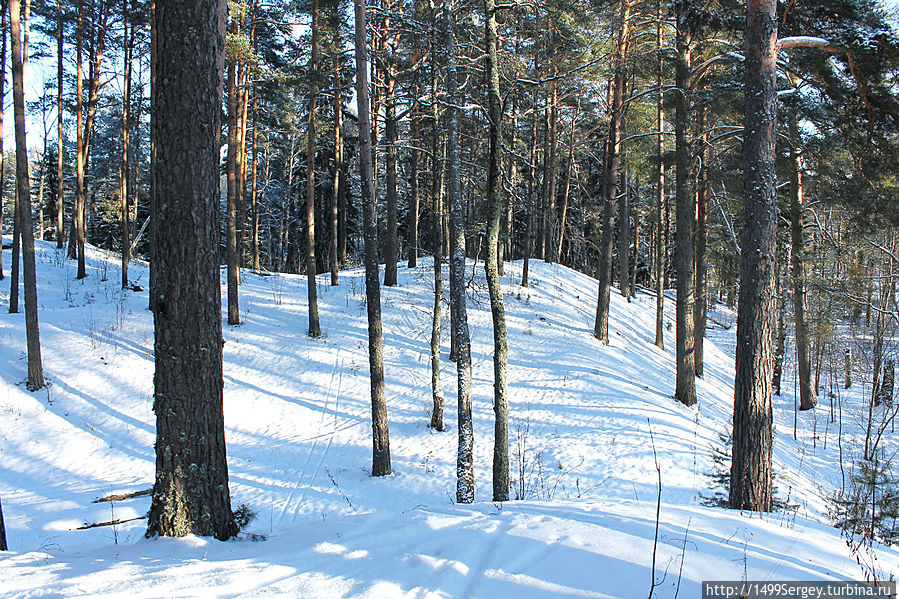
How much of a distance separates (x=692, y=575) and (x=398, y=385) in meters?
10.7

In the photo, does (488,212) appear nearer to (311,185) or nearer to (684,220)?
(684,220)

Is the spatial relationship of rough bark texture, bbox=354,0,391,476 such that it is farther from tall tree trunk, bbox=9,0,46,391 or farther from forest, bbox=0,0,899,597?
tall tree trunk, bbox=9,0,46,391

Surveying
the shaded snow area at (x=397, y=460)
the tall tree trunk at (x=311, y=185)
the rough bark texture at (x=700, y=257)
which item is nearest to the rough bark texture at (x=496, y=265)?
the shaded snow area at (x=397, y=460)

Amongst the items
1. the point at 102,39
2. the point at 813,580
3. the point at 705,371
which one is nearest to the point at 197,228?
the point at 813,580

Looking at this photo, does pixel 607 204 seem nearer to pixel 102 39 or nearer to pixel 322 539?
pixel 322 539

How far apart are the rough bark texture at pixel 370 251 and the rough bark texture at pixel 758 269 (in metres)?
5.70

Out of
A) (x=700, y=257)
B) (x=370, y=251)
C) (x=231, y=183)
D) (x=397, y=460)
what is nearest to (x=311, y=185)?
(x=231, y=183)

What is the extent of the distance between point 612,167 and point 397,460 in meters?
11.1

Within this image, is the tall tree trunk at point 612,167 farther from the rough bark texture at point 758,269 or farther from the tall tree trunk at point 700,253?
the rough bark texture at point 758,269

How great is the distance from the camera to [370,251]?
8648 mm

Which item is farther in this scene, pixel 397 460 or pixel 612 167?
pixel 612 167

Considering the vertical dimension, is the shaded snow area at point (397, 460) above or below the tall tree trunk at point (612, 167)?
below

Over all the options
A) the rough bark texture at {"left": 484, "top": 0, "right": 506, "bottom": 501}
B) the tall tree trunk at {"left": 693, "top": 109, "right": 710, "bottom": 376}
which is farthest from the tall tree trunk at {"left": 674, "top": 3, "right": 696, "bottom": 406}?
the rough bark texture at {"left": 484, "top": 0, "right": 506, "bottom": 501}

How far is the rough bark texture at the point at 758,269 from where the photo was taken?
5.32 m
